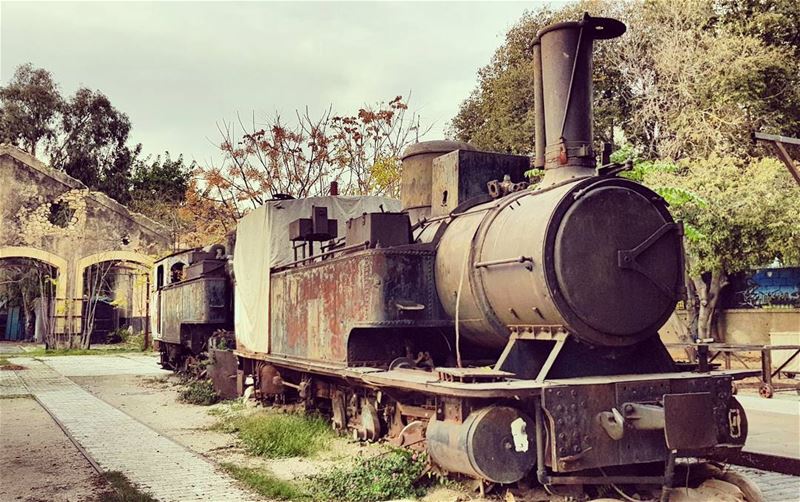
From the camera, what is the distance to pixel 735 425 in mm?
5219

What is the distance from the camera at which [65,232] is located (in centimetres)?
2936

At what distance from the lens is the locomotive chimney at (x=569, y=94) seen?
5809 mm

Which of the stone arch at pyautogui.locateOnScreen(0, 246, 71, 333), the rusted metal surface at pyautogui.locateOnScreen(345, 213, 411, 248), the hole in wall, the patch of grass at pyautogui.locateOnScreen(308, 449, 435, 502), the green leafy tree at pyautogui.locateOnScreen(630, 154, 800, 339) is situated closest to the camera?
the patch of grass at pyautogui.locateOnScreen(308, 449, 435, 502)

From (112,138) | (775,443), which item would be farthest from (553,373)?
(112,138)

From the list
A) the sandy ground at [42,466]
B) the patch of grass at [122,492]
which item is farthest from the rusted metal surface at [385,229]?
the sandy ground at [42,466]

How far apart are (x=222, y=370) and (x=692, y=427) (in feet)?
30.1

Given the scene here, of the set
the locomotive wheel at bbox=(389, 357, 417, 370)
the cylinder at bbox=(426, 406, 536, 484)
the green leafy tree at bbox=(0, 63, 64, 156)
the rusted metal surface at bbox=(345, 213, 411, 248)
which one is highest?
the green leafy tree at bbox=(0, 63, 64, 156)

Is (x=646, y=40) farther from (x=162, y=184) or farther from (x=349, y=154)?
(x=162, y=184)

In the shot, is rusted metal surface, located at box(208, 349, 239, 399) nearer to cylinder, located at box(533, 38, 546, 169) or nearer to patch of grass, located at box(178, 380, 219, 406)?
patch of grass, located at box(178, 380, 219, 406)

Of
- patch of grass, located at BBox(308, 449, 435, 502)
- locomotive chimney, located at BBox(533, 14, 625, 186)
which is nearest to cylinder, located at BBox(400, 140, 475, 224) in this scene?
locomotive chimney, located at BBox(533, 14, 625, 186)

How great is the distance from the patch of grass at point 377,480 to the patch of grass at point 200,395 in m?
6.58

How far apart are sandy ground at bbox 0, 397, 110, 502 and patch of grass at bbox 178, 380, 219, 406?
235 centimetres

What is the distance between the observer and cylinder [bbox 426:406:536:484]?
4844 mm

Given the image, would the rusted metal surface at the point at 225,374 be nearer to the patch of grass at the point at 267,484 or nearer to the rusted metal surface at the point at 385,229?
the patch of grass at the point at 267,484
